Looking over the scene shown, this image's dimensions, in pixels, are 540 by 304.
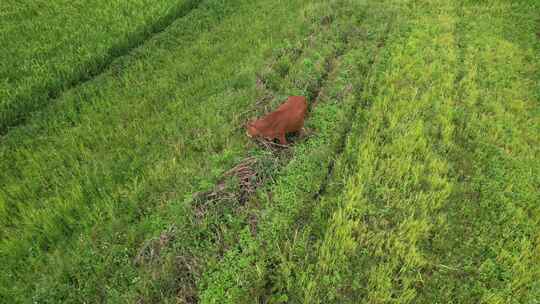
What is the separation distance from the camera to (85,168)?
395 centimetres

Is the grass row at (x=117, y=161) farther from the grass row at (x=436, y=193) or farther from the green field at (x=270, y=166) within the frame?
the grass row at (x=436, y=193)

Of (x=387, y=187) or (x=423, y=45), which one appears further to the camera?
(x=423, y=45)

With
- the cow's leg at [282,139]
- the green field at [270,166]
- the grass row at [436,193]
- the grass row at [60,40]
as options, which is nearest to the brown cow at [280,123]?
the cow's leg at [282,139]

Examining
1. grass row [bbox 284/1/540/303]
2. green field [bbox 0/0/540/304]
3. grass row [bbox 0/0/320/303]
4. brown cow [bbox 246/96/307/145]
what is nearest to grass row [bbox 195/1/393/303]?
green field [bbox 0/0/540/304]

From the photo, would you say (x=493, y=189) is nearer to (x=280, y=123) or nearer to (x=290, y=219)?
(x=290, y=219)

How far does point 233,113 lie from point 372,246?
98.0 inches

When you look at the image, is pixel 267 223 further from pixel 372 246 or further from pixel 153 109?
pixel 153 109

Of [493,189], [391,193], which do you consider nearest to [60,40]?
[391,193]

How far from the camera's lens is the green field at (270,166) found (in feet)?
9.12

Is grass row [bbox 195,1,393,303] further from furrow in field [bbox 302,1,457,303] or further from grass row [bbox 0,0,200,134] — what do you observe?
grass row [bbox 0,0,200,134]

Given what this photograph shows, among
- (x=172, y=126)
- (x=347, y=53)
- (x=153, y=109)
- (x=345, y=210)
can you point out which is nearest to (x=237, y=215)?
(x=345, y=210)

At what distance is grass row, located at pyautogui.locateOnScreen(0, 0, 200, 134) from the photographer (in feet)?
16.8

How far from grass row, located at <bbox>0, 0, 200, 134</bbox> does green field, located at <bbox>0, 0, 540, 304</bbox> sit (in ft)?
0.14

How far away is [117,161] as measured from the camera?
4.12 metres
